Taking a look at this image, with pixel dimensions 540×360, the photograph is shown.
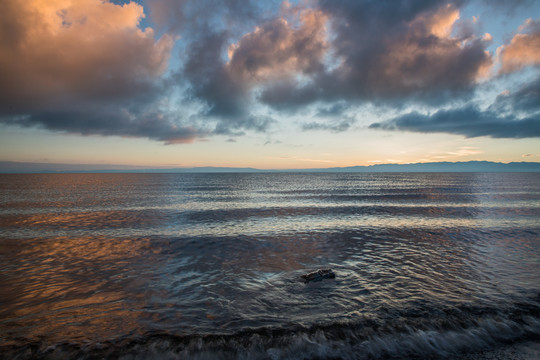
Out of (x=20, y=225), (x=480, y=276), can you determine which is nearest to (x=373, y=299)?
(x=480, y=276)

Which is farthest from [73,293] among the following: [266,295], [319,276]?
[319,276]

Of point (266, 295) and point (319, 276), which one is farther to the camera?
point (319, 276)

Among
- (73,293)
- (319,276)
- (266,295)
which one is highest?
(319,276)

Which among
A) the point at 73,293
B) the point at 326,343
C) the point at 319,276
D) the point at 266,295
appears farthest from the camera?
the point at 319,276

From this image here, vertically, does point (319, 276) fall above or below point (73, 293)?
above

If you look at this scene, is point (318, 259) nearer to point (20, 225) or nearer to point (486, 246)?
point (486, 246)

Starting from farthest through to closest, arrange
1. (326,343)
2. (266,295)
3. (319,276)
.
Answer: (319,276)
(266,295)
(326,343)

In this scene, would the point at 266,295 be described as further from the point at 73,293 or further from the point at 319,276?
the point at 73,293

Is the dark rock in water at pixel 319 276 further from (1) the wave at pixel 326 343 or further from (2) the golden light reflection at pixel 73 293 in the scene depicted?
(2) the golden light reflection at pixel 73 293

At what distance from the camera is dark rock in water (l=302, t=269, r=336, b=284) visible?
10.4 metres

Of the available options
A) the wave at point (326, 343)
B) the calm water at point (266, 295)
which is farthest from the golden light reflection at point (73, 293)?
the wave at point (326, 343)

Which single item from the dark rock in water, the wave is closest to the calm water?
the wave

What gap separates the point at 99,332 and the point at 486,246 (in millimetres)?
19947

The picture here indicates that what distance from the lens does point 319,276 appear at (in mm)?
10484
